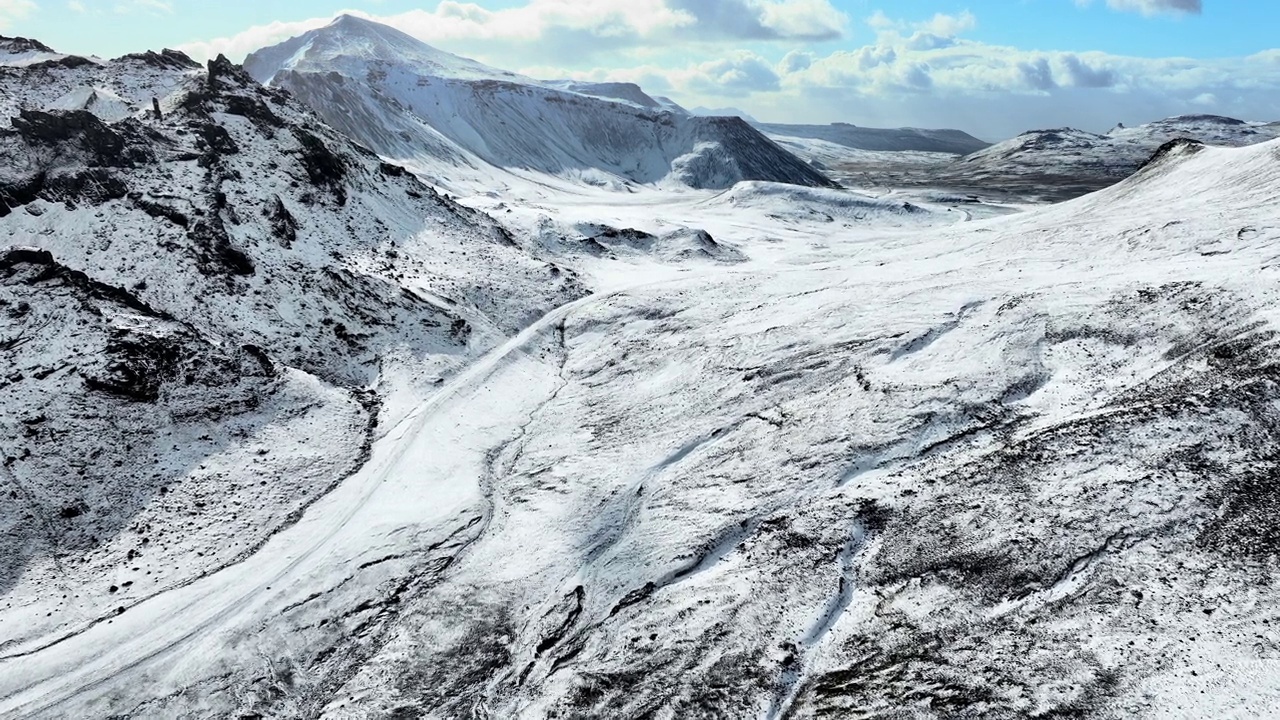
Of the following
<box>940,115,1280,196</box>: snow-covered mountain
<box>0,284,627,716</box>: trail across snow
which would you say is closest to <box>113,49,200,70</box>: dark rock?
<box>0,284,627,716</box>: trail across snow

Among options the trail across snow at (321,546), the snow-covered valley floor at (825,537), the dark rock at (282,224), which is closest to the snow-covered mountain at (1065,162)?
the snow-covered valley floor at (825,537)

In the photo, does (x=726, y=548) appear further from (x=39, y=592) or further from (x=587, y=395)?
(x=39, y=592)

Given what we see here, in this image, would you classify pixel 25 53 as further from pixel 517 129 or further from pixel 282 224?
pixel 517 129

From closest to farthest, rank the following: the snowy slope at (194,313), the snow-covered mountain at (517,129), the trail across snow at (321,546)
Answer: the trail across snow at (321,546)
the snowy slope at (194,313)
the snow-covered mountain at (517,129)

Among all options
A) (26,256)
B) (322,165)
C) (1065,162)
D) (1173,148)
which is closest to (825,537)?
(26,256)

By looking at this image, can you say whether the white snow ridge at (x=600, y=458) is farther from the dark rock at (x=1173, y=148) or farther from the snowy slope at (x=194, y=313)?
the dark rock at (x=1173, y=148)

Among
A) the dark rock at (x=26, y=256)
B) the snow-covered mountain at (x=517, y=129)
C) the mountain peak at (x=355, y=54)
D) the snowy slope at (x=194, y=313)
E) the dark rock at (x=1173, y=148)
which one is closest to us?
the snowy slope at (x=194, y=313)
